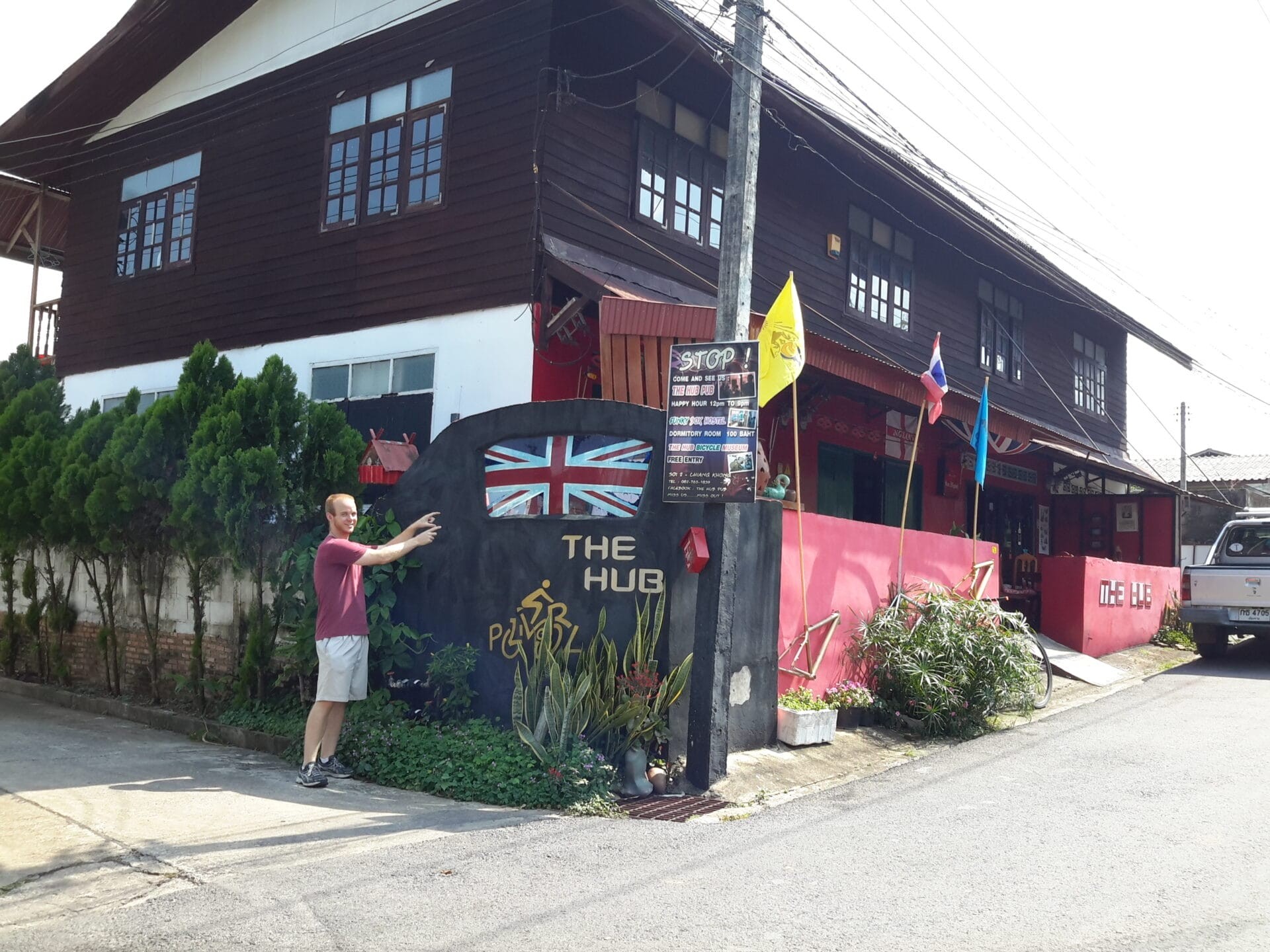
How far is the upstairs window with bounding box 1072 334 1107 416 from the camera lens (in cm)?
2198

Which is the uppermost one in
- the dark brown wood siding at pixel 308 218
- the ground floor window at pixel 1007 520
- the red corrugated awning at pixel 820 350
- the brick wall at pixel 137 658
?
the dark brown wood siding at pixel 308 218

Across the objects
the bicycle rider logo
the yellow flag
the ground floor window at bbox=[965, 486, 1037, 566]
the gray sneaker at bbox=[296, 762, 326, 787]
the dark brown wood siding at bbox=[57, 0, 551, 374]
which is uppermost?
the dark brown wood siding at bbox=[57, 0, 551, 374]

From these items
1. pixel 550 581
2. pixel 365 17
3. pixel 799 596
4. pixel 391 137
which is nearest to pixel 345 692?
pixel 550 581

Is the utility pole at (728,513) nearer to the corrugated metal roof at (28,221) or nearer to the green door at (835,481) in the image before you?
the green door at (835,481)

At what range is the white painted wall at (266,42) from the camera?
1250 centimetres

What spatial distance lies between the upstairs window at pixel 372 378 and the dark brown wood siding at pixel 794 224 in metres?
2.05

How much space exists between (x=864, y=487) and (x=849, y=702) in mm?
7124

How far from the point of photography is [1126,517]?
2191 centimetres

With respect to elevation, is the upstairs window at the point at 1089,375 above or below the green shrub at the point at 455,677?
above

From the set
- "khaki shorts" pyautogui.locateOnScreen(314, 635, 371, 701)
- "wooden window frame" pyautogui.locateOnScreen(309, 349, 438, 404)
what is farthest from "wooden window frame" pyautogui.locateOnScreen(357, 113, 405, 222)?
"khaki shorts" pyautogui.locateOnScreen(314, 635, 371, 701)

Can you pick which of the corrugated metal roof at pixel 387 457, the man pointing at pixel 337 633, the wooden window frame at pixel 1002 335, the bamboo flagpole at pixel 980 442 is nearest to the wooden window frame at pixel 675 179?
the bamboo flagpole at pixel 980 442

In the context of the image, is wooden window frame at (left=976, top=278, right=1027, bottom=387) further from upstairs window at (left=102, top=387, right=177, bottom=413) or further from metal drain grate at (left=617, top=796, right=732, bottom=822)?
metal drain grate at (left=617, top=796, right=732, bottom=822)

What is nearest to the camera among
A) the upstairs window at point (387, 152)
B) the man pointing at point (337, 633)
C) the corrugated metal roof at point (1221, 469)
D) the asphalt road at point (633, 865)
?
the asphalt road at point (633, 865)

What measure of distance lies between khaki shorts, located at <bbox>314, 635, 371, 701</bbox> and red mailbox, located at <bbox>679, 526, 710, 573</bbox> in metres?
2.27
